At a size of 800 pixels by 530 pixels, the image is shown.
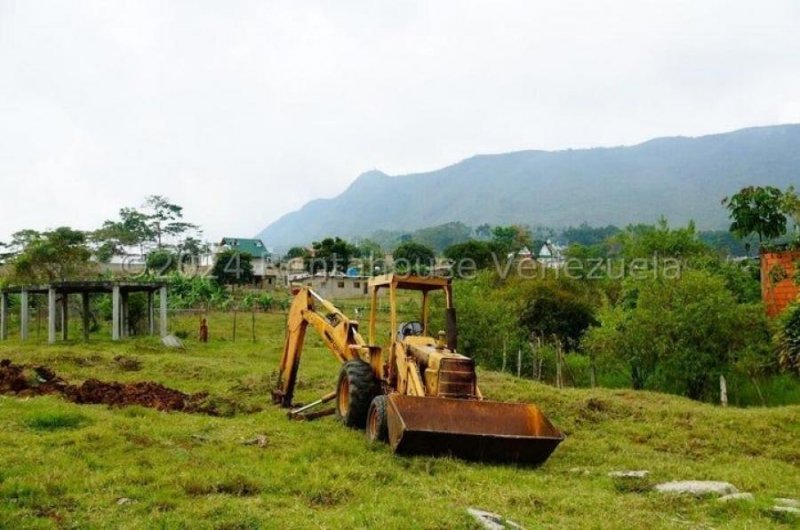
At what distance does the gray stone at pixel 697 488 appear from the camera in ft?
24.4

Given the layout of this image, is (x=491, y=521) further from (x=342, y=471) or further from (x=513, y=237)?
(x=513, y=237)

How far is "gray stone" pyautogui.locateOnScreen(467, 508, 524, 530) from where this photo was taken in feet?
19.3

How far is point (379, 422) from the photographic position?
9.38 meters

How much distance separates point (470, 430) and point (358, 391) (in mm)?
2369

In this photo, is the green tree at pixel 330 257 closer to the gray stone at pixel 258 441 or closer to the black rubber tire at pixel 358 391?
the black rubber tire at pixel 358 391

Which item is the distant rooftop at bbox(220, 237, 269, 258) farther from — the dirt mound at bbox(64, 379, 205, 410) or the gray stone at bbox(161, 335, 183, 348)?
the dirt mound at bbox(64, 379, 205, 410)

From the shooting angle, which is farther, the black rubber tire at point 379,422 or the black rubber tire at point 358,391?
the black rubber tire at point 358,391

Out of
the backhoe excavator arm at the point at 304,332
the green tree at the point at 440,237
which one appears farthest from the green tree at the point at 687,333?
the green tree at the point at 440,237

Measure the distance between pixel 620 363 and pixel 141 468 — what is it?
17493mm

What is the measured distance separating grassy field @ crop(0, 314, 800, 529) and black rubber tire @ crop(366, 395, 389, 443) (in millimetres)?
235

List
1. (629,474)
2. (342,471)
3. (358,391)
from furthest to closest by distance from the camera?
(358,391), (629,474), (342,471)

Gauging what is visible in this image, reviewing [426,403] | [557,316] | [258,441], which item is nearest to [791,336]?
[426,403]

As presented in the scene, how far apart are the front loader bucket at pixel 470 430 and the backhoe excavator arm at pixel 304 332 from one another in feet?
9.51

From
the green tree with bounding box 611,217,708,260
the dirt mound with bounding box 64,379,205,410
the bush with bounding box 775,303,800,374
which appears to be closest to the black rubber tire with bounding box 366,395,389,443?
the dirt mound with bounding box 64,379,205,410
